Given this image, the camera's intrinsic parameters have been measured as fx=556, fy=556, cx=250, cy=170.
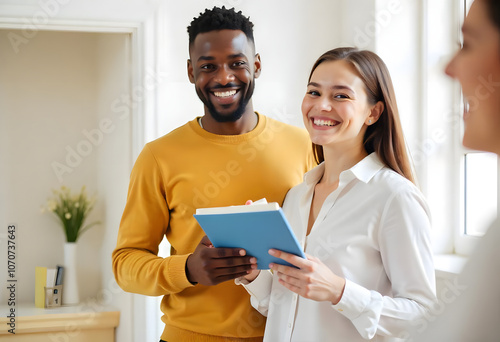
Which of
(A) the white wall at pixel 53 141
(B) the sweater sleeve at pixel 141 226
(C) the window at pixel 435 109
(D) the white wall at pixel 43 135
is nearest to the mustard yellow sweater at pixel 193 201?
(B) the sweater sleeve at pixel 141 226

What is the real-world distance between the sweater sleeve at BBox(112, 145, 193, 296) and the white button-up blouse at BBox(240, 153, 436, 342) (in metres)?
0.38

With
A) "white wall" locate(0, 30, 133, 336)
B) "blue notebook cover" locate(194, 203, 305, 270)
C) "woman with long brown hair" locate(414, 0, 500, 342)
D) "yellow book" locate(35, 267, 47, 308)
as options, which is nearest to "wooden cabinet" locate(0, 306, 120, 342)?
"yellow book" locate(35, 267, 47, 308)

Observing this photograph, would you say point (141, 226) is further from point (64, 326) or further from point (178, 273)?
point (64, 326)

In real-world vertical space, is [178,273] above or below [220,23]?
below

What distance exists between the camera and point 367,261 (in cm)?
145

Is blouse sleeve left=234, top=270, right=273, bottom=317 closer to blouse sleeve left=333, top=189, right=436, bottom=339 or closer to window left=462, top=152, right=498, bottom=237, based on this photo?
blouse sleeve left=333, top=189, right=436, bottom=339

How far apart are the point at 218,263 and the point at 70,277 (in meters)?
2.23

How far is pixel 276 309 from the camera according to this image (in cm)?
162

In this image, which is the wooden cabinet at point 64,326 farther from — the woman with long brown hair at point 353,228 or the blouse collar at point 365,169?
the blouse collar at point 365,169

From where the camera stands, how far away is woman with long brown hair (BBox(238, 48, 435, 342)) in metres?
1.37

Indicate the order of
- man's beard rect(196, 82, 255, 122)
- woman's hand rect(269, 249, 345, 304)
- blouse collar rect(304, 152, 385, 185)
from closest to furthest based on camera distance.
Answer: woman's hand rect(269, 249, 345, 304) < blouse collar rect(304, 152, 385, 185) < man's beard rect(196, 82, 255, 122)

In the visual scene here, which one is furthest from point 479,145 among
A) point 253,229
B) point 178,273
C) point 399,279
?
point 178,273

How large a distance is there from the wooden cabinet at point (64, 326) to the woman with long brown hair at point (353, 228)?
172cm

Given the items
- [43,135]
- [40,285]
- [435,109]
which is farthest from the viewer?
[43,135]
